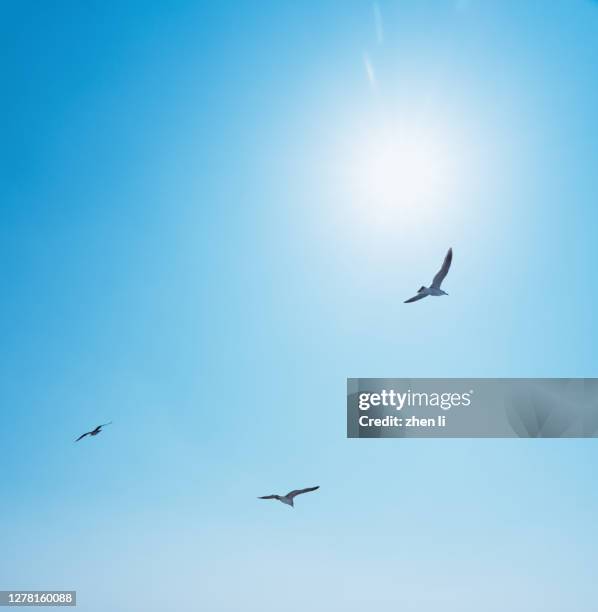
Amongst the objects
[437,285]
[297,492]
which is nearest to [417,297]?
[437,285]

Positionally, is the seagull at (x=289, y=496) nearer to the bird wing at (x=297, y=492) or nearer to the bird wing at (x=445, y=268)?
the bird wing at (x=297, y=492)

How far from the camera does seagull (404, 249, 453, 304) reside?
149 ft

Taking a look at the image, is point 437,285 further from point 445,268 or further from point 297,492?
point 297,492

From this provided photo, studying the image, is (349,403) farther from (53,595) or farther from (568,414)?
(53,595)

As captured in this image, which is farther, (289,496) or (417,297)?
(289,496)

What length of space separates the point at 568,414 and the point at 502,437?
18.3ft

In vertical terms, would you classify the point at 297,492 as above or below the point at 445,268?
below

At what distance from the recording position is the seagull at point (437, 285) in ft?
149

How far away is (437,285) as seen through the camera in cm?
4678

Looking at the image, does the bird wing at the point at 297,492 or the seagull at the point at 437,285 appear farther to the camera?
the bird wing at the point at 297,492

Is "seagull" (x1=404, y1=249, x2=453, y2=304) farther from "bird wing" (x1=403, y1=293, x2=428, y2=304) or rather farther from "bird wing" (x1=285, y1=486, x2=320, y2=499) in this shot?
"bird wing" (x1=285, y1=486, x2=320, y2=499)

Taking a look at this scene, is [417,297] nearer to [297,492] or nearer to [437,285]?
[437,285]

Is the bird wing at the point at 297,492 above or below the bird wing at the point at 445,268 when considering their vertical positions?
below

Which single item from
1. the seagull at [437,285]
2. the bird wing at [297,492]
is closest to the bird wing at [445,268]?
the seagull at [437,285]
